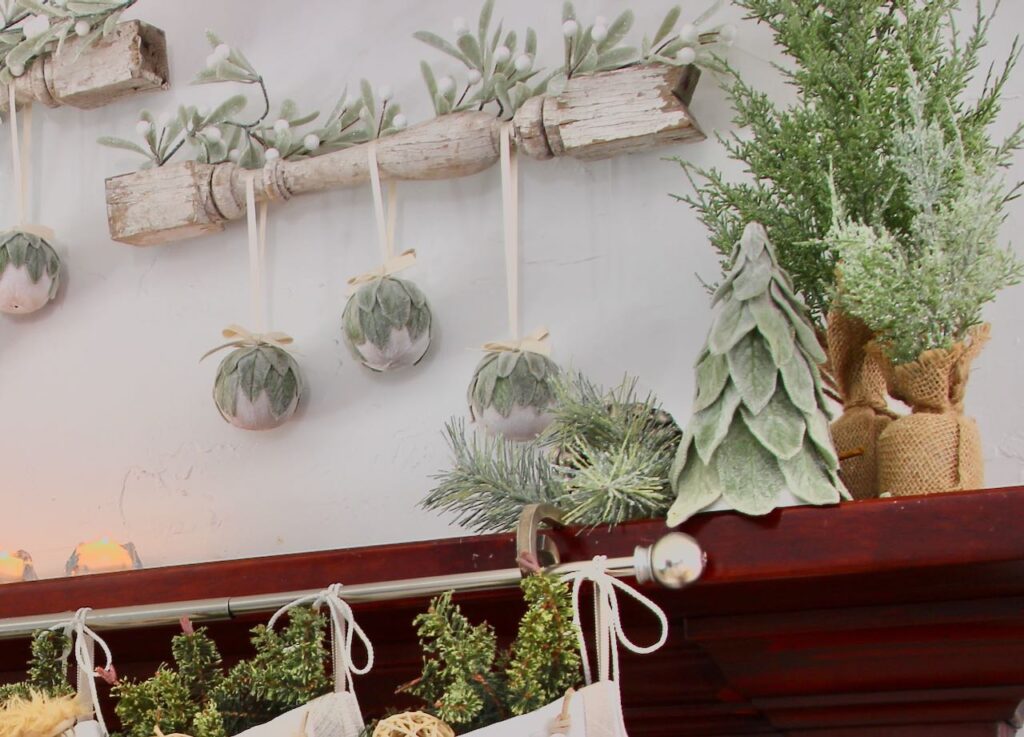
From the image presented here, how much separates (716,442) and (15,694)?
48 cm

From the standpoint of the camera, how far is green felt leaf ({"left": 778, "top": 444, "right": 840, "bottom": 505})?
27.5 inches

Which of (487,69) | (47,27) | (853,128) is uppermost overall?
(47,27)

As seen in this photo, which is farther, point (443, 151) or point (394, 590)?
point (443, 151)

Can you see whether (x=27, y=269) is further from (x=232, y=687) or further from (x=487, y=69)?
(x=232, y=687)

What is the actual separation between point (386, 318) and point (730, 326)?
0.41 meters

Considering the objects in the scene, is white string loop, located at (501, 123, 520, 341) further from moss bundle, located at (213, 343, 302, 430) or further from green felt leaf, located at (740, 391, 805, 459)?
green felt leaf, located at (740, 391, 805, 459)

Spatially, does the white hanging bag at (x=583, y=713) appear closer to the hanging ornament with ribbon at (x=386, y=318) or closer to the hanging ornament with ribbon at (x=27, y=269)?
the hanging ornament with ribbon at (x=386, y=318)

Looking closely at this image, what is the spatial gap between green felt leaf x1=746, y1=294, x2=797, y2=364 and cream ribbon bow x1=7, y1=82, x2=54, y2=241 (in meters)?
0.84

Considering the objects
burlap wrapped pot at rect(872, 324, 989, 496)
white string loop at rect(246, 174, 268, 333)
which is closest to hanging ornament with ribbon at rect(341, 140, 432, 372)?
white string loop at rect(246, 174, 268, 333)

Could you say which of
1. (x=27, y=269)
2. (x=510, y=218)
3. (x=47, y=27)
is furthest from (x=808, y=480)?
(x=47, y=27)

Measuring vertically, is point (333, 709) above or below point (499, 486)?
A: below

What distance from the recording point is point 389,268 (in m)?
1.10

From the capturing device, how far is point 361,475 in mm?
1159

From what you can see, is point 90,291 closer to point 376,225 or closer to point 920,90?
point 376,225
